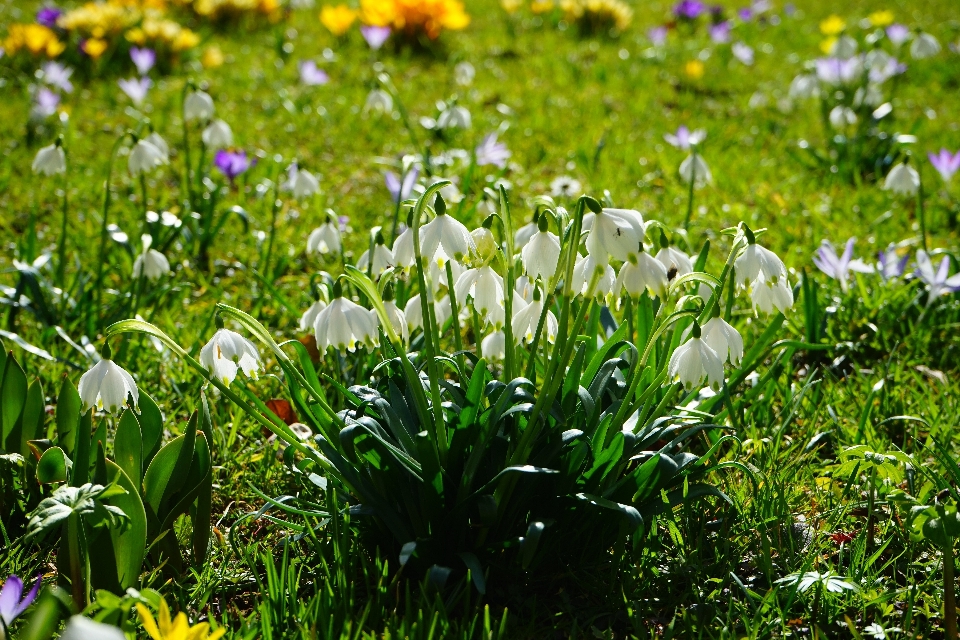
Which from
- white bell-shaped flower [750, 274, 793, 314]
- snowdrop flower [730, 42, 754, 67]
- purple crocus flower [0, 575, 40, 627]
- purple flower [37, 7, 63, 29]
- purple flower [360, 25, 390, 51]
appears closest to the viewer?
purple crocus flower [0, 575, 40, 627]

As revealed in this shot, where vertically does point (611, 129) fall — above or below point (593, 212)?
above

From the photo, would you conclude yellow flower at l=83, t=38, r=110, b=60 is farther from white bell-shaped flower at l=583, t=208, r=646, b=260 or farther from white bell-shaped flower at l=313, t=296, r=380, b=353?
white bell-shaped flower at l=583, t=208, r=646, b=260

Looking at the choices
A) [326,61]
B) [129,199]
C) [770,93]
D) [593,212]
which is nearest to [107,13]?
[326,61]

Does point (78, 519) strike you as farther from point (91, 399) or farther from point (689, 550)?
point (689, 550)

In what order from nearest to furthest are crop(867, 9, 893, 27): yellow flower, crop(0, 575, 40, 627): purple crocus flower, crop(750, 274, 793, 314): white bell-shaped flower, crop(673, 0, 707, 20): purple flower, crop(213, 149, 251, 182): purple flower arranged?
1. crop(0, 575, 40, 627): purple crocus flower
2. crop(750, 274, 793, 314): white bell-shaped flower
3. crop(213, 149, 251, 182): purple flower
4. crop(867, 9, 893, 27): yellow flower
5. crop(673, 0, 707, 20): purple flower

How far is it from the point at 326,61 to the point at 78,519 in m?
5.04

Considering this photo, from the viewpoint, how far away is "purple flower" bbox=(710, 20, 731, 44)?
6844 mm

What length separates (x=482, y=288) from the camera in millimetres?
1582

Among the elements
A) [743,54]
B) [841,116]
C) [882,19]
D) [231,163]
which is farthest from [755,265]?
[882,19]

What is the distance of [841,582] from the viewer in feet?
5.32

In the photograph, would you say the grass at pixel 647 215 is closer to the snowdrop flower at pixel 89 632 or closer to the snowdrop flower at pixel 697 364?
the snowdrop flower at pixel 697 364

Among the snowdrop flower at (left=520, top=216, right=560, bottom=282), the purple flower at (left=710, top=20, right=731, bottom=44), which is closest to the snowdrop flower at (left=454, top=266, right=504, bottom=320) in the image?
the snowdrop flower at (left=520, top=216, right=560, bottom=282)

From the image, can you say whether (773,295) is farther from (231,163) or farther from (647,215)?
(231,163)

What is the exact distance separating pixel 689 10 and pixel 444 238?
663 centimetres
